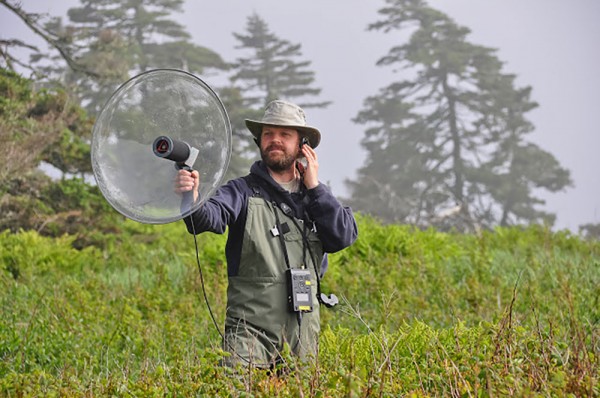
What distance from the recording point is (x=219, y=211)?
3.94 metres

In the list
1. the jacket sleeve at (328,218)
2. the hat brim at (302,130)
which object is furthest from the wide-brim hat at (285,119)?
→ the jacket sleeve at (328,218)

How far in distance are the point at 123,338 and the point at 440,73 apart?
1423 inches

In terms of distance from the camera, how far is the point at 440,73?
40.2 m

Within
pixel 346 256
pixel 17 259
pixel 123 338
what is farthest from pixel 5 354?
pixel 17 259

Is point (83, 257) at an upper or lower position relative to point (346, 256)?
lower

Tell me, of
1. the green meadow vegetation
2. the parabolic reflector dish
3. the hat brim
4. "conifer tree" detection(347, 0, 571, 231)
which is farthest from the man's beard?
"conifer tree" detection(347, 0, 571, 231)

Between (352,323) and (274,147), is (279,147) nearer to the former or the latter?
(274,147)

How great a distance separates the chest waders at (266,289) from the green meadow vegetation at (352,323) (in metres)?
0.22

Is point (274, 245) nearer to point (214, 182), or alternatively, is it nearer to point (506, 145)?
point (214, 182)

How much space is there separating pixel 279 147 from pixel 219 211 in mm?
680

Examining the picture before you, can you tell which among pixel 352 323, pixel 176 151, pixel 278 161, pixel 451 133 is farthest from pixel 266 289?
pixel 451 133

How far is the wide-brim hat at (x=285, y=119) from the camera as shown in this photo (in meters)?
4.34

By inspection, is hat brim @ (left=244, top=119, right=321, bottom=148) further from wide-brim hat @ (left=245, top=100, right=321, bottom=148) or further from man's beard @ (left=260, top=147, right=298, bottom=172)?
man's beard @ (left=260, top=147, right=298, bottom=172)

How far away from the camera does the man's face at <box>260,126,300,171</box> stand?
4.36m
